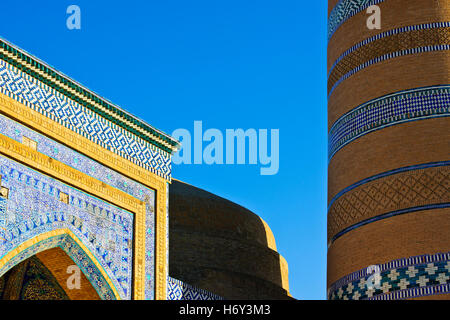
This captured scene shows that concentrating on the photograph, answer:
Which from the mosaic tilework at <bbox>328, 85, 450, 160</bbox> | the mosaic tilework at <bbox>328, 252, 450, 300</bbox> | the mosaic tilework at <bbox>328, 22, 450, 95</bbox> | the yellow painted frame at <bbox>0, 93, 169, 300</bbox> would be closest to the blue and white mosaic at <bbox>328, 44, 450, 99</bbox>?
the mosaic tilework at <bbox>328, 22, 450, 95</bbox>

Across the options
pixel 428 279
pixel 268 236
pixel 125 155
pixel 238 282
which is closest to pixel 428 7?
pixel 428 279

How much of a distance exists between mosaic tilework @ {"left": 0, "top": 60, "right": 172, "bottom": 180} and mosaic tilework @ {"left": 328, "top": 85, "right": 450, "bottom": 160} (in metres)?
1.69

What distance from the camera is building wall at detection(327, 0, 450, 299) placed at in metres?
5.57

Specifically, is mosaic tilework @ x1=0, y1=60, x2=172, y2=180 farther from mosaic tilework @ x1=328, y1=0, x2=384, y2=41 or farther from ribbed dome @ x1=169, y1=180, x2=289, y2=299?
ribbed dome @ x1=169, y1=180, x2=289, y2=299

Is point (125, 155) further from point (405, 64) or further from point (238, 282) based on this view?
point (238, 282)

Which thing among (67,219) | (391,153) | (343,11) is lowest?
(67,219)

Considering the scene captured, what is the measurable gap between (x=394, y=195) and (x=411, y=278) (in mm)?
650

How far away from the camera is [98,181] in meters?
4.79

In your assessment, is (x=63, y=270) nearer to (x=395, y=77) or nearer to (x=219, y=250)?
(x=395, y=77)

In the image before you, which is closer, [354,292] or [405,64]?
[354,292]

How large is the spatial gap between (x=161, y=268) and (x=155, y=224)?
0.28m

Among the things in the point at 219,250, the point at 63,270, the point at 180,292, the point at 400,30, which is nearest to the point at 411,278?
the point at 180,292

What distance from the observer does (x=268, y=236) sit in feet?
32.8
